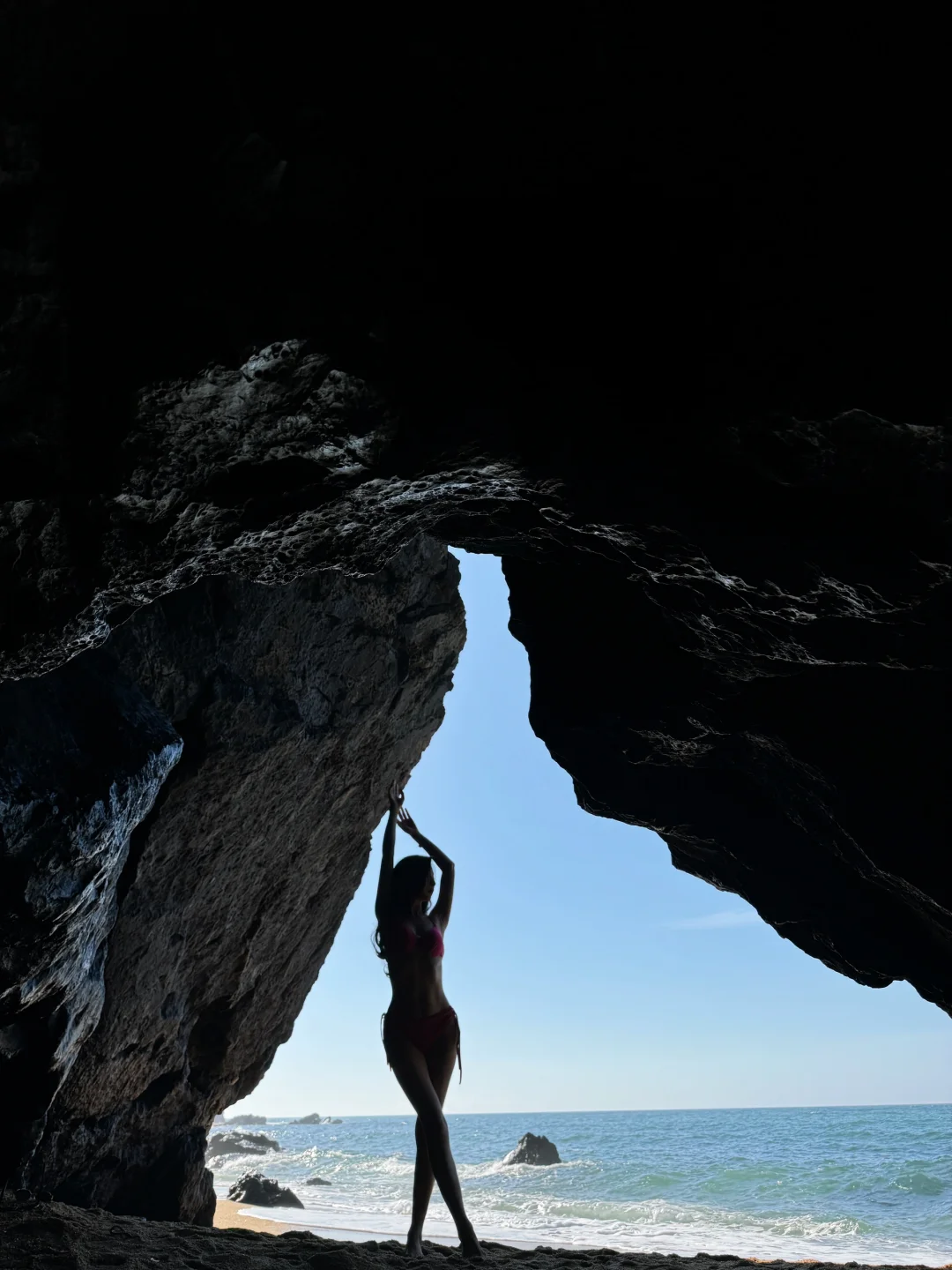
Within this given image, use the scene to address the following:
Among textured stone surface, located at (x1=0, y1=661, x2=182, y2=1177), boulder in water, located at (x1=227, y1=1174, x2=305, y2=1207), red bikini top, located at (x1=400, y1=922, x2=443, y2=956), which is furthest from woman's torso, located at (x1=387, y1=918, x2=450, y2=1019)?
boulder in water, located at (x1=227, y1=1174, x2=305, y2=1207)

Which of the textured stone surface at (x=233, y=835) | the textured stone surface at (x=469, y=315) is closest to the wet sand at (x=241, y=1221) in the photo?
the textured stone surface at (x=233, y=835)

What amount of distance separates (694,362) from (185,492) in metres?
2.12

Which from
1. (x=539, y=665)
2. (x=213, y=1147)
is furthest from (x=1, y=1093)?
(x=213, y=1147)

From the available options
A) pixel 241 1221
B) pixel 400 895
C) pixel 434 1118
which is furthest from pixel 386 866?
pixel 241 1221

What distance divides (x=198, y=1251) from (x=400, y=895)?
2005 mm

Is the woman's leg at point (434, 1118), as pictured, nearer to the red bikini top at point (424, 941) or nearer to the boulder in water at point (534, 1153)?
the red bikini top at point (424, 941)

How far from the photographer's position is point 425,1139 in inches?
176

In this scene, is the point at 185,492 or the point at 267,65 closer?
the point at 267,65

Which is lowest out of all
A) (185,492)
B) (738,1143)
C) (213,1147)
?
(213,1147)

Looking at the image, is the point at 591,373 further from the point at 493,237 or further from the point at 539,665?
the point at 539,665

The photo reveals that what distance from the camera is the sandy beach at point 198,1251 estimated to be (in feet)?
11.5

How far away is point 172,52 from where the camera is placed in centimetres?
233

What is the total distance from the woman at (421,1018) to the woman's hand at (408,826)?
0.69ft

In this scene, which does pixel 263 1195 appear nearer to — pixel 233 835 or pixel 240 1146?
pixel 233 835
